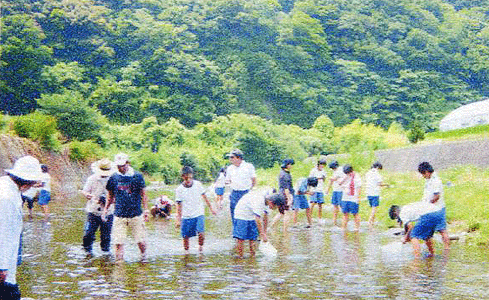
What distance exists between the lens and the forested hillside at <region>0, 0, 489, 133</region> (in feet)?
196

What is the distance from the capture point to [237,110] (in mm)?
71562

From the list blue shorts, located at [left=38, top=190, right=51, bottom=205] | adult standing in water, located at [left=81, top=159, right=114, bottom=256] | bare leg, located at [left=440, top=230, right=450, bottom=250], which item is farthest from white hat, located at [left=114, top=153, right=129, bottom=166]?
blue shorts, located at [left=38, top=190, right=51, bottom=205]

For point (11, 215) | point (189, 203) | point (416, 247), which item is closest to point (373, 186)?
point (416, 247)

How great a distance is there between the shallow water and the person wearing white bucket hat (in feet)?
10.3

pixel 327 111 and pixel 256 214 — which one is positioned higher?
pixel 327 111

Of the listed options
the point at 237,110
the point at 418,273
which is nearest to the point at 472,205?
the point at 418,273

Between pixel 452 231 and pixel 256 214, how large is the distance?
583 centimetres

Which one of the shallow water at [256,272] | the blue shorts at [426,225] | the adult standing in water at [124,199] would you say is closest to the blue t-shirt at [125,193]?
the adult standing in water at [124,199]

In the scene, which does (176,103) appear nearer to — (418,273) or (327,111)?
(327,111)

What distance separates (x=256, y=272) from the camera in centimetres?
1023

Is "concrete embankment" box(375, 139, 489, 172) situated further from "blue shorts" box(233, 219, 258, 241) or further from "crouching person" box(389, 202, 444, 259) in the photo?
"blue shorts" box(233, 219, 258, 241)

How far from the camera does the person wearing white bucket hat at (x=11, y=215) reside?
5.14 m

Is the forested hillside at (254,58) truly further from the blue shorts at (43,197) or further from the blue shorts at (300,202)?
the blue shorts at (300,202)

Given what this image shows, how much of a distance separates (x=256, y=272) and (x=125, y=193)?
2.56 m
